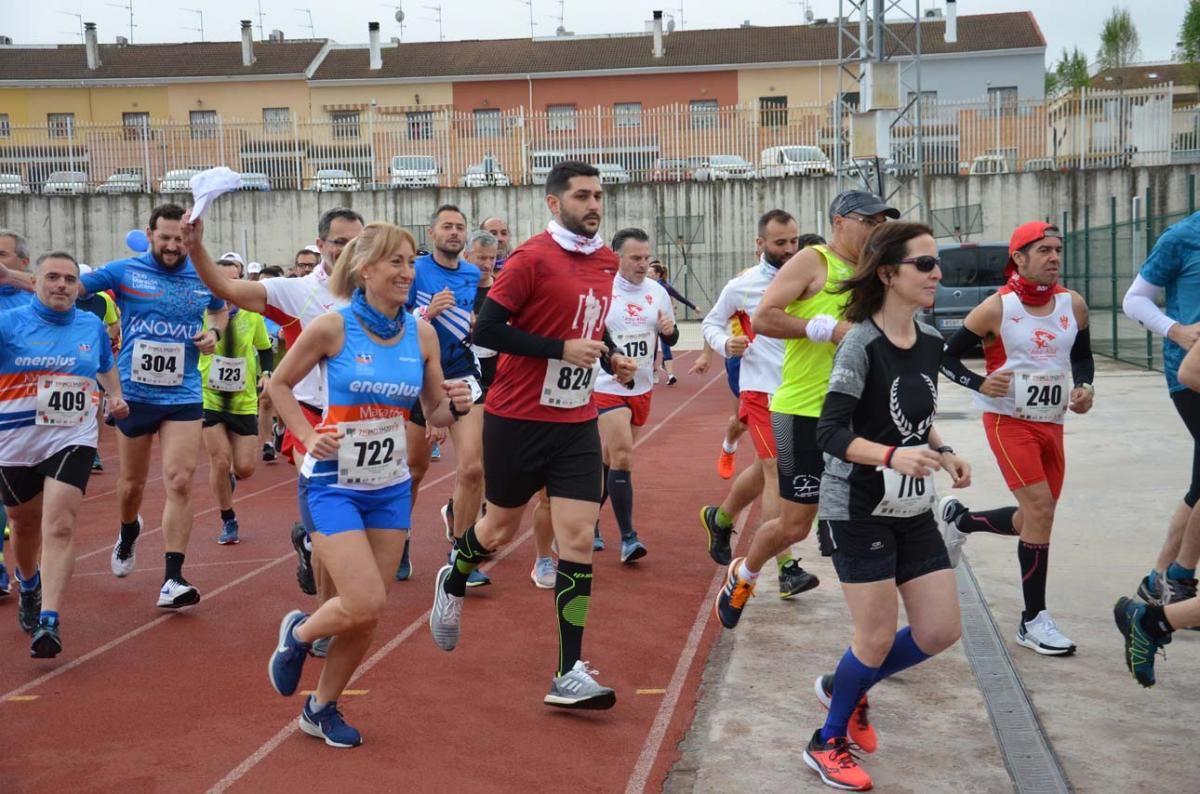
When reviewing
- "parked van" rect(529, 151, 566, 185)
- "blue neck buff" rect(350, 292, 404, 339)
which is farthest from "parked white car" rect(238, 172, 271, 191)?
"blue neck buff" rect(350, 292, 404, 339)

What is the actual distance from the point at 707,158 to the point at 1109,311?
1528 centimetres

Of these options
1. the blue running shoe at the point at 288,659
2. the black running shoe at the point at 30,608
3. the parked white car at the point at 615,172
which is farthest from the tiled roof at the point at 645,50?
the blue running shoe at the point at 288,659

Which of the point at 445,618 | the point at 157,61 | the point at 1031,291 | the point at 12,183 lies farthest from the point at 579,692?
the point at 157,61

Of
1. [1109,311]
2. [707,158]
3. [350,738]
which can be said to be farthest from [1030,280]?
[707,158]

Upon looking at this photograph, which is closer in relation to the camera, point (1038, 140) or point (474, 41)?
point (1038, 140)

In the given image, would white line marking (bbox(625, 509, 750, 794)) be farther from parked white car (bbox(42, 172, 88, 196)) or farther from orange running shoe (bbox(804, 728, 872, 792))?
parked white car (bbox(42, 172, 88, 196))

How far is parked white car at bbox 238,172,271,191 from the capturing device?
3631cm

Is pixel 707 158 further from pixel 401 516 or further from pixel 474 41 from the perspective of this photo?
pixel 401 516

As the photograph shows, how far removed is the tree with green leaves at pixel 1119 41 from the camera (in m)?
62.6

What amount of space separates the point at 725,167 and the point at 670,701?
3187cm

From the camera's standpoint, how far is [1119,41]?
6275 cm

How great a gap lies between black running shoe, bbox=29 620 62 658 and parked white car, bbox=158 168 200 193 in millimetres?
32318

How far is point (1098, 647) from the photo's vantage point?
6242 millimetres

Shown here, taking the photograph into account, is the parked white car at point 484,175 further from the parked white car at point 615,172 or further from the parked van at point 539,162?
the parked white car at point 615,172
